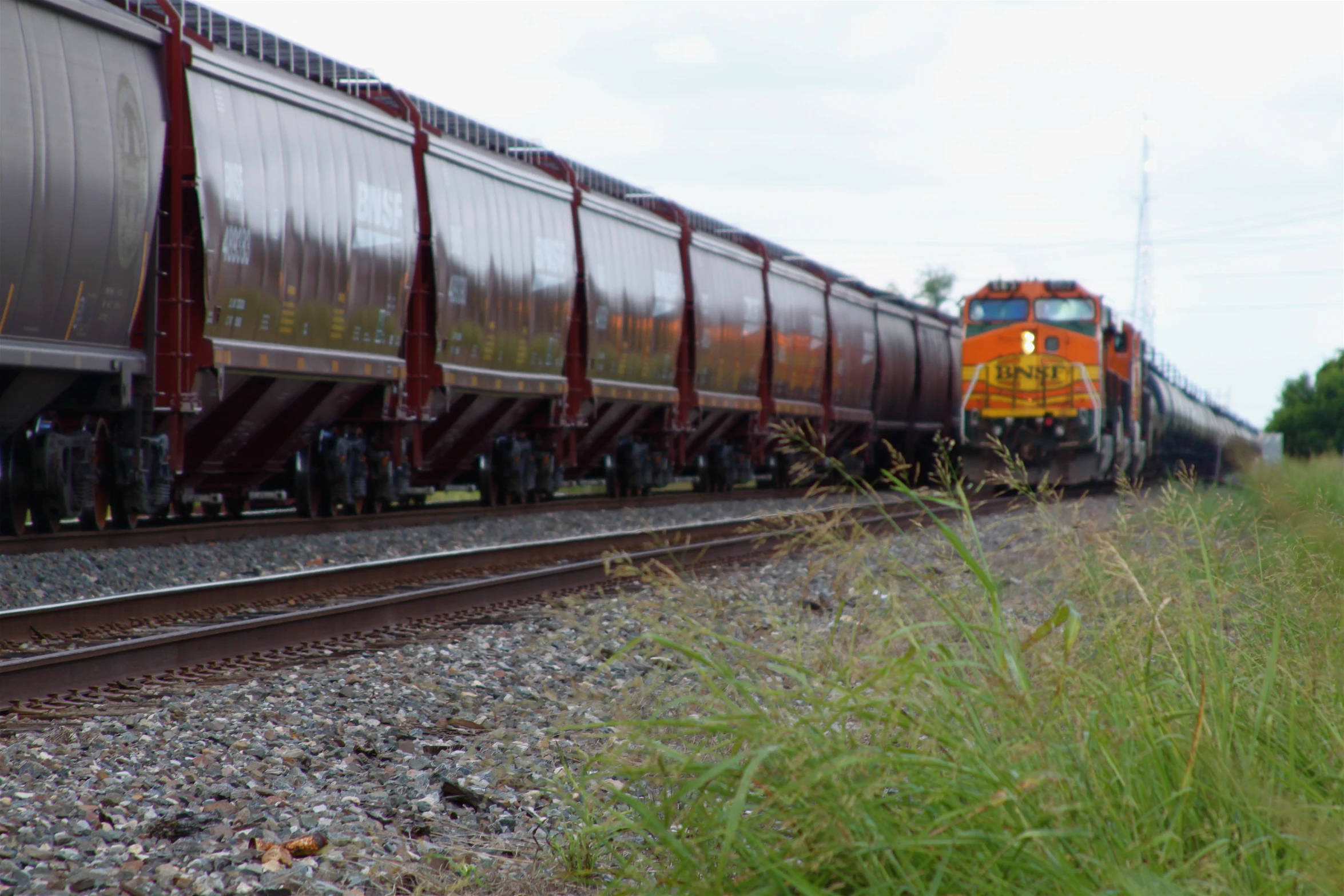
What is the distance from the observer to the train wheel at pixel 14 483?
8.94 meters

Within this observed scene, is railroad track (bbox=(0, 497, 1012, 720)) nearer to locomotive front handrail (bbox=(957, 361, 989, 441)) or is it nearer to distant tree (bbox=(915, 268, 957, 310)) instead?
locomotive front handrail (bbox=(957, 361, 989, 441))

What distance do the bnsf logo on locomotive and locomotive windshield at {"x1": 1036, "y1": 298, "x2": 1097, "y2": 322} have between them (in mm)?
892

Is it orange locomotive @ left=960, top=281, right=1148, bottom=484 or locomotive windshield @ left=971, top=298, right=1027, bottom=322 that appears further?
locomotive windshield @ left=971, top=298, right=1027, bottom=322

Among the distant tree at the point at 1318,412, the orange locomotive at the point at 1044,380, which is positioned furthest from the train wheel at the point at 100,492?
the distant tree at the point at 1318,412

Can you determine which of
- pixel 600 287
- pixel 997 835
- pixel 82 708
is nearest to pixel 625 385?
pixel 600 287

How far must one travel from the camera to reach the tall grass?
2004 mm

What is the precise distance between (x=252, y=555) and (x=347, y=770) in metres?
6.18

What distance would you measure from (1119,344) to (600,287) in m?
10.3

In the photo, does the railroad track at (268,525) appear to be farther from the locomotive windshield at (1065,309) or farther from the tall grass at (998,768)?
the locomotive windshield at (1065,309)

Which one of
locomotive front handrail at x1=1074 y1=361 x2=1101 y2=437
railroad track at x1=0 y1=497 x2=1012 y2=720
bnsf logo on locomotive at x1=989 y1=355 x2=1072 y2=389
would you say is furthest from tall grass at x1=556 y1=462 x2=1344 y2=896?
bnsf logo on locomotive at x1=989 y1=355 x2=1072 y2=389

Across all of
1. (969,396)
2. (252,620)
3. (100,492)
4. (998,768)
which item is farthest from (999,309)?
(998,768)

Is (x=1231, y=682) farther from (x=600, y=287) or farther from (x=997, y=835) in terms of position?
(x=600, y=287)

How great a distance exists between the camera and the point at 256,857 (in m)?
3.10

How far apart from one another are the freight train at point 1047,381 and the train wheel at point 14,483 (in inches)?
538
